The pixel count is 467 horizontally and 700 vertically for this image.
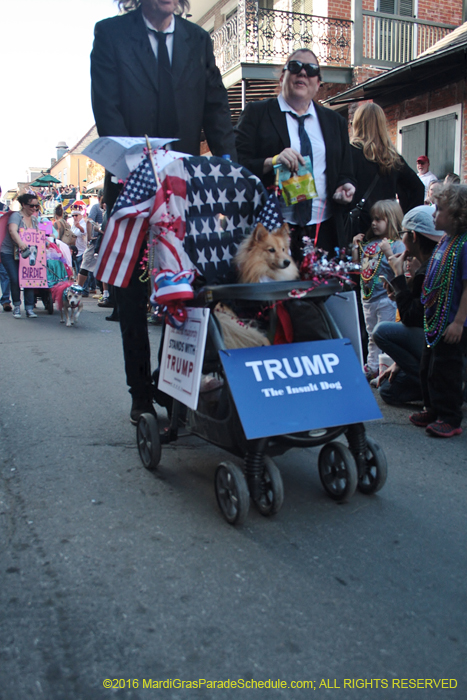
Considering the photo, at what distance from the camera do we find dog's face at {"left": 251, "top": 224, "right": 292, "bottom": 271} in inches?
116

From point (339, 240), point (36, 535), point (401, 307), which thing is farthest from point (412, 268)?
point (36, 535)

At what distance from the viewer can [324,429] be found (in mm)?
2789

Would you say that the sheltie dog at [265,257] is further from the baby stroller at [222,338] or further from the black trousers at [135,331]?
the black trousers at [135,331]

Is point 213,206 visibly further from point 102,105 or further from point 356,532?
point 356,532

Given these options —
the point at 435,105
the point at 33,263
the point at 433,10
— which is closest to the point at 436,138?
the point at 435,105

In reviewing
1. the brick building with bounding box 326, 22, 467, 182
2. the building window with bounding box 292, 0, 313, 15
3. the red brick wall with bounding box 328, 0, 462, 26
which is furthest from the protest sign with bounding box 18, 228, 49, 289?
the building window with bounding box 292, 0, 313, 15

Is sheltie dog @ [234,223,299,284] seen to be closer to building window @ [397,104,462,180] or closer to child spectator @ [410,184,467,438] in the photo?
child spectator @ [410,184,467,438]

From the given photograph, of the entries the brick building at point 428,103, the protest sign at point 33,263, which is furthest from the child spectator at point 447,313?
the brick building at point 428,103

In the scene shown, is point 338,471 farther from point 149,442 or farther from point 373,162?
point 373,162

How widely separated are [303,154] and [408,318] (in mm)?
1560

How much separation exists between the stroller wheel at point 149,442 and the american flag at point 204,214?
31.8 inches

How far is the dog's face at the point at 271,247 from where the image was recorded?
295cm

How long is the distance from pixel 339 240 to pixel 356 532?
205 cm

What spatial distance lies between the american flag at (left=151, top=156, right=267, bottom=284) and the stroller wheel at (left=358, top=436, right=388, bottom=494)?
3.61 ft
